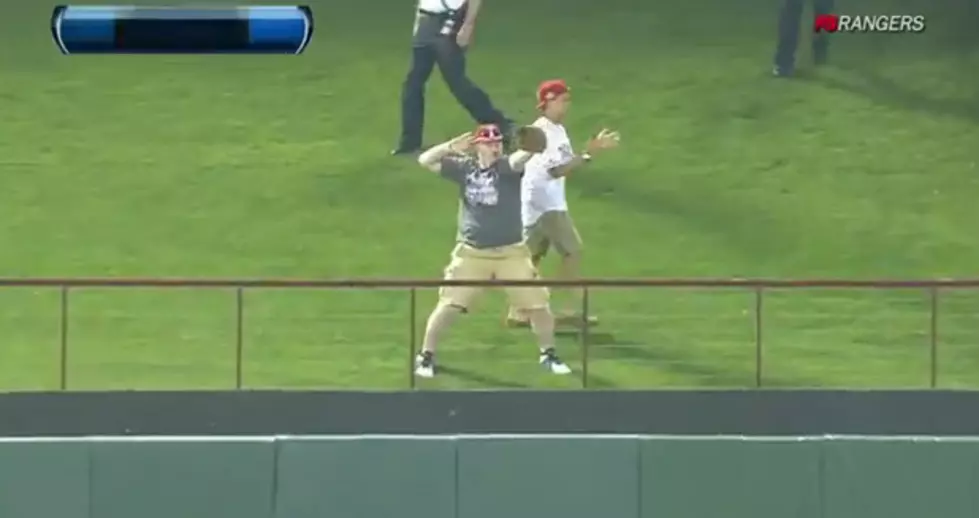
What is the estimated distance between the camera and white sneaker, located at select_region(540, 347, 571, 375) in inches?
599

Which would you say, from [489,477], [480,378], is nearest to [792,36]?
[480,378]

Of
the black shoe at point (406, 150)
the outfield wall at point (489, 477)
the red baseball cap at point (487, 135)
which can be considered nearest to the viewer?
the outfield wall at point (489, 477)

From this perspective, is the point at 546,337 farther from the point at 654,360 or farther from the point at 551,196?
the point at 551,196

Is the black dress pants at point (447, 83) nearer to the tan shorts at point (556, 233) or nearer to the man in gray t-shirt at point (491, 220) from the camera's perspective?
the tan shorts at point (556, 233)

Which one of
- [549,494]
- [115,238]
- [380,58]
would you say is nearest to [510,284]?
[549,494]

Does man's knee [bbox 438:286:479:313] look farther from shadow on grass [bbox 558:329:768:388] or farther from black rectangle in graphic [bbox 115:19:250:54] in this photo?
black rectangle in graphic [bbox 115:19:250:54]

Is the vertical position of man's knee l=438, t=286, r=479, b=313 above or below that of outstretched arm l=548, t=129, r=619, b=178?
below

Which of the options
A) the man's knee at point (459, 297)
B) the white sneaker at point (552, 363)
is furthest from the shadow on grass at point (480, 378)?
the man's knee at point (459, 297)

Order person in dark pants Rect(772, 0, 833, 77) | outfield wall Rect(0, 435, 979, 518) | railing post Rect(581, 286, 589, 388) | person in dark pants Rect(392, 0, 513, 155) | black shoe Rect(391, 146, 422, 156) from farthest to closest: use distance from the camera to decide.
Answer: person in dark pants Rect(772, 0, 833, 77), black shoe Rect(391, 146, 422, 156), person in dark pants Rect(392, 0, 513, 155), railing post Rect(581, 286, 589, 388), outfield wall Rect(0, 435, 979, 518)

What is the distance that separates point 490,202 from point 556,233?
0.83 metres

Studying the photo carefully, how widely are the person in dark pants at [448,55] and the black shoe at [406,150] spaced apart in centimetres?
48

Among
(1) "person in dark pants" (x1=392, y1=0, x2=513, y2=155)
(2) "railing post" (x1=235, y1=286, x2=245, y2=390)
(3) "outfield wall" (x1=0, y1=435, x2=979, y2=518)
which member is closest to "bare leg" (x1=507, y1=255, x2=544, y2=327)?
(2) "railing post" (x1=235, y1=286, x2=245, y2=390)
